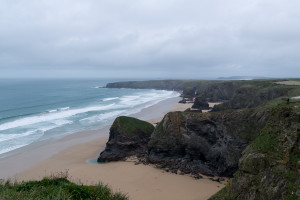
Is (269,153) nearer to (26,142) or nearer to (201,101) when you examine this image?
(26,142)

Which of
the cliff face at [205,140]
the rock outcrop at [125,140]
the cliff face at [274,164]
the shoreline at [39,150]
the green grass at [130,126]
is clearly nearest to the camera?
the cliff face at [274,164]

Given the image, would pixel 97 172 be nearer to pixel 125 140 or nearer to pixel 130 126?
pixel 125 140

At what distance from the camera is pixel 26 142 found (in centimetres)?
3797

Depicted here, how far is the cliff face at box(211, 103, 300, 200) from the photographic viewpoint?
39.0 ft

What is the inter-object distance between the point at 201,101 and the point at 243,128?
144ft

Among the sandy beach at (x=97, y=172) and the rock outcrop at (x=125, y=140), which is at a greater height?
the rock outcrop at (x=125, y=140)

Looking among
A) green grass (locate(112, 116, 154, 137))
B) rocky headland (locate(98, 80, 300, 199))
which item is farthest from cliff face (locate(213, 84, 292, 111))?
green grass (locate(112, 116, 154, 137))

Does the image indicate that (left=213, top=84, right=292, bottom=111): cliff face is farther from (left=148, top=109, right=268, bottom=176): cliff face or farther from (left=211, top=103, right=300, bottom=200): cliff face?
(left=211, top=103, right=300, bottom=200): cliff face

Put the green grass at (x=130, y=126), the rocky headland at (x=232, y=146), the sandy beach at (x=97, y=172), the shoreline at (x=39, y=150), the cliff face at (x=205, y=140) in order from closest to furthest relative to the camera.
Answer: the rocky headland at (x=232, y=146)
the sandy beach at (x=97, y=172)
the cliff face at (x=205, y=140)
the shoreline at (x=39, y=150)
the green grass at (x=130, y=126)

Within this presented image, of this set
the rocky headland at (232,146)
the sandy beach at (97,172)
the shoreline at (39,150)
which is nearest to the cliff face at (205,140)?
the rocky headland at (232,146)

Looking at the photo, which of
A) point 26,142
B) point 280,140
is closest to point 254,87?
point 280,140

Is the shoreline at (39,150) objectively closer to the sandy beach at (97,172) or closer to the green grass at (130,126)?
the sandy beach at (97,172)

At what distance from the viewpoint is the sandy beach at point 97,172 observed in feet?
69.8

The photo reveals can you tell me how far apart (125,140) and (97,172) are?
7.11m
